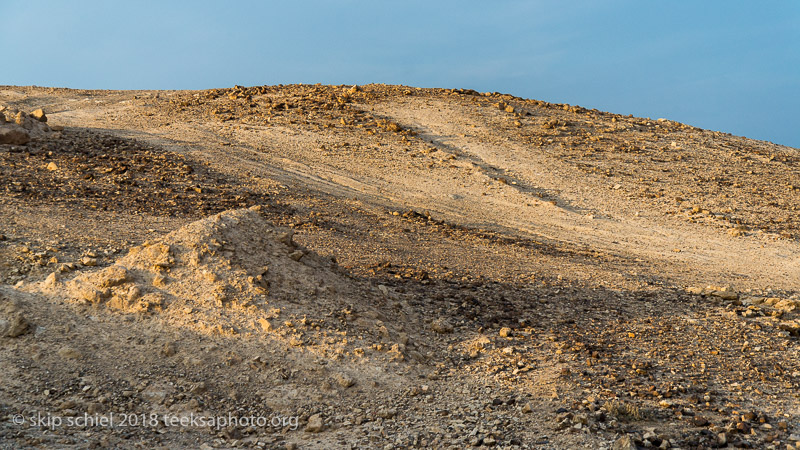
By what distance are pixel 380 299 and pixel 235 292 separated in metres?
1.94

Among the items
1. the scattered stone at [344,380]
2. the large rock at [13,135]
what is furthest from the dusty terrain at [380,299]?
the large rock at [13,135]

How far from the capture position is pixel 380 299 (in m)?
8.20

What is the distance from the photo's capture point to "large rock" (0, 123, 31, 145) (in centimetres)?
1452

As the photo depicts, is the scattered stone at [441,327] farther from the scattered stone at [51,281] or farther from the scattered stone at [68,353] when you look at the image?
the scattered stone at [51,281]

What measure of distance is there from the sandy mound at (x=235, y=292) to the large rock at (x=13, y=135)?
911 centimetres

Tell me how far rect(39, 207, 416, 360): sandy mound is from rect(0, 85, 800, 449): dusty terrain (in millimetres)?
28

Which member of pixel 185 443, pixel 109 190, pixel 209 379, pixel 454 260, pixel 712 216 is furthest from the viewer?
pixel 712 216

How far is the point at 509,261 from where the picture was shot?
36.6 ft

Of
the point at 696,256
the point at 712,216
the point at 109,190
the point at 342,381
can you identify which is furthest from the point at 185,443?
the point at 712,216

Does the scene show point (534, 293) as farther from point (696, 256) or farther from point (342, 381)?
point (696, 256)

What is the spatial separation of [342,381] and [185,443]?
1.53m

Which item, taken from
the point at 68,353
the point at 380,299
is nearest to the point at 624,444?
the point at 380,299

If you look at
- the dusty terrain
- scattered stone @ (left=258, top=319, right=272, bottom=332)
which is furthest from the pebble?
scattered stone @ (left=258, top=319, right=272, bottom=332)

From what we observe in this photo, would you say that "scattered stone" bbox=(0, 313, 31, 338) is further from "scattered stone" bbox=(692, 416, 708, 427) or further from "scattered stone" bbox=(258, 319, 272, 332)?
"scattered stone" bbox=(692, 416, 708, 427)
